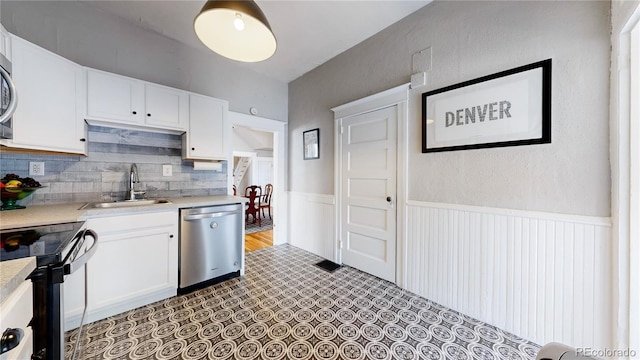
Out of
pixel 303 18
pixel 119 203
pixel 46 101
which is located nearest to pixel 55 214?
pixel 119 203

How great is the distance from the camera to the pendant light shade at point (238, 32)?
1.14 meters

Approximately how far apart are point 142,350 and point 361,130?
2.69 metres

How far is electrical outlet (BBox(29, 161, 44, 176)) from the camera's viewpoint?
194cm

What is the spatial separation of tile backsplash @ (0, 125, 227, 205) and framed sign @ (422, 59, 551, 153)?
8.95 feet

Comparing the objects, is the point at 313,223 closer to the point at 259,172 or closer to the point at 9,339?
the point at 9,339

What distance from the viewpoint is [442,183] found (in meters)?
2.06

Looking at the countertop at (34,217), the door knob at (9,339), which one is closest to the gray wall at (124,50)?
the countertop at (34,217)

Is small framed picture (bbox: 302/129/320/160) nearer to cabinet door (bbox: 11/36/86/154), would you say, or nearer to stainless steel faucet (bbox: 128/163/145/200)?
stainless steel faucet (bbox: 128/163/145/200)

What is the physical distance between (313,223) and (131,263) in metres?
2.09

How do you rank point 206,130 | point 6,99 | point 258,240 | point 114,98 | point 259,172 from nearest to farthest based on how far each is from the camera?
point 6,99, point 114,98, point 206,130, point 258,240, point 259,172

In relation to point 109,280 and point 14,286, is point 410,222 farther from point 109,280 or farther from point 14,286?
point 109,280

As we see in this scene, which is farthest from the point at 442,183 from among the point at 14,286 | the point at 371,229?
the point at 14,286

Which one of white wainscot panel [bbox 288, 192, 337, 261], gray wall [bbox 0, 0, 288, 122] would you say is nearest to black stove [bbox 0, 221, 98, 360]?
gray wall [bbox 0, 0, 288, 122]

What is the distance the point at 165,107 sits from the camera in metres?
2.38
